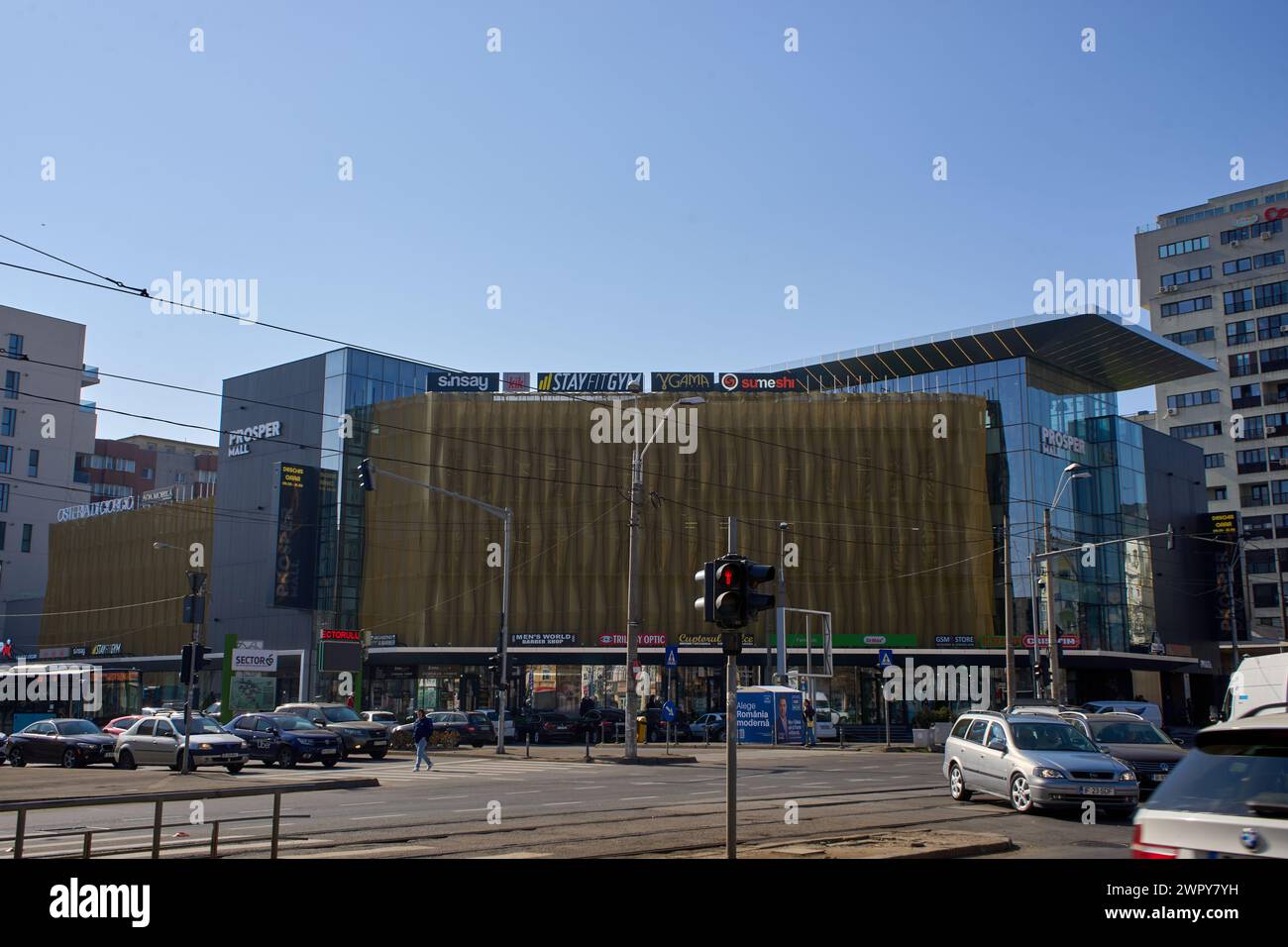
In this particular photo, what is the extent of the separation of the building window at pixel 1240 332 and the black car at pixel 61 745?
90.0 meters

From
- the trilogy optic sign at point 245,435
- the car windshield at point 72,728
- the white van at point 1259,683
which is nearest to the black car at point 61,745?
the car windshield at point 72,728

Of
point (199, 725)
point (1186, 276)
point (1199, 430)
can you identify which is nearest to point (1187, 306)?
point (1186, 276)

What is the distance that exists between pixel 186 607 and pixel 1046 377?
171 feet

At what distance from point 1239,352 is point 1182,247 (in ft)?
35.3

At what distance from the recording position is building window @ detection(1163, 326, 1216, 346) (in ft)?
317

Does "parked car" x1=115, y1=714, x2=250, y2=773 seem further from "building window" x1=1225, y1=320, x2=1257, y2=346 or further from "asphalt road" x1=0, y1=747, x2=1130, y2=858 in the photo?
"building window" x1=1225, y1=320, x2=1257, y2=346

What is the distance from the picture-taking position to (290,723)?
111 feet

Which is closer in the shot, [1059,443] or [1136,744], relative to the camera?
[1136,744]

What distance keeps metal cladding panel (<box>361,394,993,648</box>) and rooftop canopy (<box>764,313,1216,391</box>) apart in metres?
3.92

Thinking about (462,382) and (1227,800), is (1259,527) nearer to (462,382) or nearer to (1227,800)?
(462,382)

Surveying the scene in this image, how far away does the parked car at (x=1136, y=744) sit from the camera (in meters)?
19.8

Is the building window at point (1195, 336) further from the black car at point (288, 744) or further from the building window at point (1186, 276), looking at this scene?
the black car at point (288, 744)

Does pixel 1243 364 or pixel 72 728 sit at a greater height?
pixel 1243 364

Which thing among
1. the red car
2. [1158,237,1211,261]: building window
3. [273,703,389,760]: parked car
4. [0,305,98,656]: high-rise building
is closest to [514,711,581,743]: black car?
[273,703,389,760]: parked car
